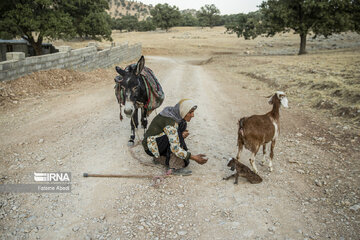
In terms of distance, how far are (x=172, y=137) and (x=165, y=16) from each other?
2865 inches

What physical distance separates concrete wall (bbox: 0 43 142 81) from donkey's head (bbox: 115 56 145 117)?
7.60m

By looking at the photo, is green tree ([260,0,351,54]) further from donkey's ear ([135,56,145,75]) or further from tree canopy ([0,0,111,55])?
donkey's ear ([135,56,145,75])

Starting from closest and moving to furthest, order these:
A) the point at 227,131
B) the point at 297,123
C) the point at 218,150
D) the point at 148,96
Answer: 1. the point at 148,96
2. the point at 218,150
3. the point at 227,131
4. the point at 297,123

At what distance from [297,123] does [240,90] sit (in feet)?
18.3

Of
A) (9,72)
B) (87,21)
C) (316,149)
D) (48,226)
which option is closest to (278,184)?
(316,149)

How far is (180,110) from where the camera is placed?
4.54 meters

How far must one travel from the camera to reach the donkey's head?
4940mm

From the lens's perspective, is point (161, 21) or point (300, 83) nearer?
point (300, 83)

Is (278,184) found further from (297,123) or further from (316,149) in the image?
(297,123)

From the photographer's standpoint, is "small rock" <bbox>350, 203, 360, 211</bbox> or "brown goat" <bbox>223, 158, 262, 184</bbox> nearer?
"small rock" <bbox>350, 203, 360, 211</bbox>

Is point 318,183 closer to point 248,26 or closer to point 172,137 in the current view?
point 172,137

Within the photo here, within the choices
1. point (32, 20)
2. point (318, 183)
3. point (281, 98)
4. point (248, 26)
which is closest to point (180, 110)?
point (281, 98)

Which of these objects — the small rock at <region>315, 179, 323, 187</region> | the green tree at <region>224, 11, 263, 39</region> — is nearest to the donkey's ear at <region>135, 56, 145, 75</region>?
the small rock at <region>315, 179, 323, 187</region>

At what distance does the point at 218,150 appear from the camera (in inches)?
245
